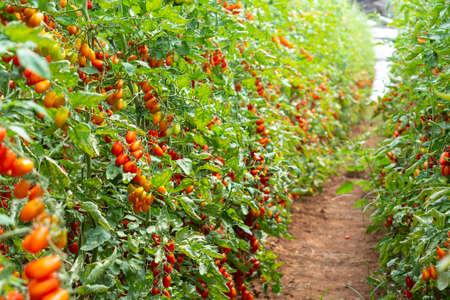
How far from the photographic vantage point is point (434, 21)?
2.73 m

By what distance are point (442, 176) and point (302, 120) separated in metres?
2.43

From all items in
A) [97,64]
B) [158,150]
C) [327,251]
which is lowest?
[327,251]

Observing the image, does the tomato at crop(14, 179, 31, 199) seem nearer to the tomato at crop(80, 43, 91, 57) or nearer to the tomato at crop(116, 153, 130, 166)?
the tomato at crop(116, 153, 130, 166)

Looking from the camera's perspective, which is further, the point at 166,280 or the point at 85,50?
the point at 166,280

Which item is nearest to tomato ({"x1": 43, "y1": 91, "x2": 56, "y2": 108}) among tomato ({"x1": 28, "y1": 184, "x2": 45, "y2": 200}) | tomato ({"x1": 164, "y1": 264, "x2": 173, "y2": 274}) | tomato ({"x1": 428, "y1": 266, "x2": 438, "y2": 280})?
tomato ({"x1": 28, "y1": 184, "x2": 45, "y2": 200})

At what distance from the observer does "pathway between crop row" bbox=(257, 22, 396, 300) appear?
143 inches

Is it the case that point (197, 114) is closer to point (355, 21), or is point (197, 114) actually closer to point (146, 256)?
point (146, 256)

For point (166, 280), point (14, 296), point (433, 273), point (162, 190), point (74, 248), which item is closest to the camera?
point (14, 296)

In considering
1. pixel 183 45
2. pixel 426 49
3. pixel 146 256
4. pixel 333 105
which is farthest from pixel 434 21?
pixel 333 105

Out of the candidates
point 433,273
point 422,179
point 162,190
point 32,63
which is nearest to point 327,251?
point 422,179

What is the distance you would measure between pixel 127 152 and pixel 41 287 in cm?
88

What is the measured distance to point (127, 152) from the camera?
1.76 metres

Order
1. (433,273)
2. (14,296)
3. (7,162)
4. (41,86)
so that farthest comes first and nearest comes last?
(433,273) < (41,86) < (7,162) < (14,296)

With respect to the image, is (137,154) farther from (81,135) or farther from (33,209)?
(33,209)
